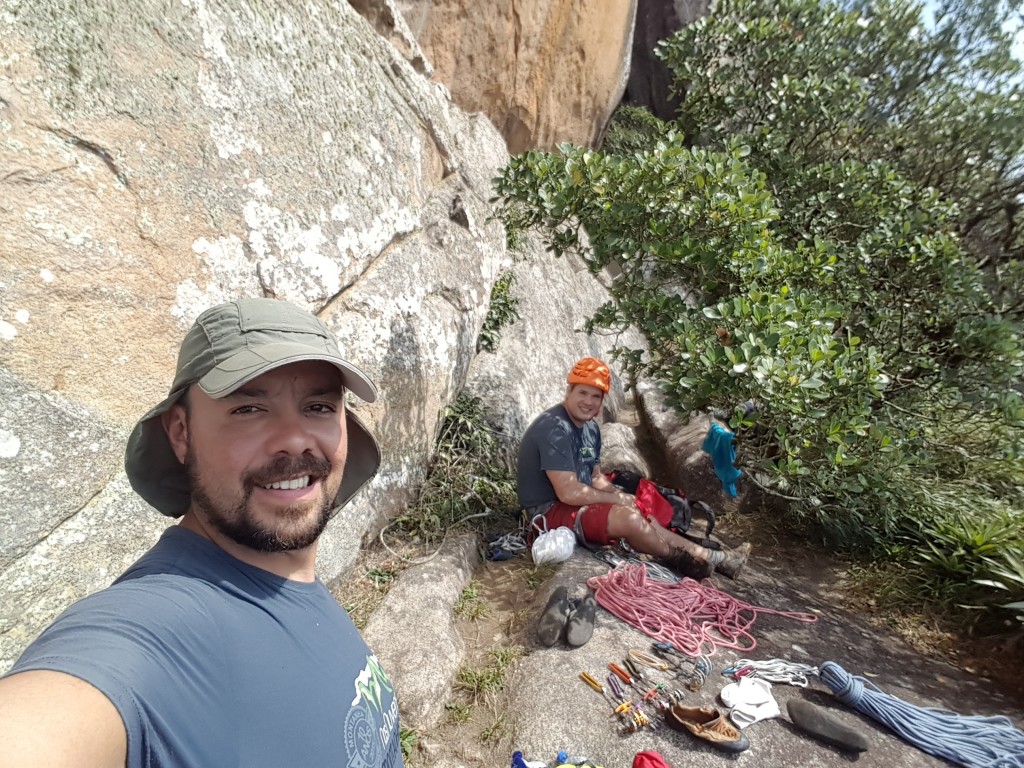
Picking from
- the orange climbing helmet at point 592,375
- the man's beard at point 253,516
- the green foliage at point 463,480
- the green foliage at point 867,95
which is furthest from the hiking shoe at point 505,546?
the green foliage at point 867,95

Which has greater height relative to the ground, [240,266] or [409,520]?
[240,266]

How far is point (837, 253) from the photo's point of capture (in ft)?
16.1

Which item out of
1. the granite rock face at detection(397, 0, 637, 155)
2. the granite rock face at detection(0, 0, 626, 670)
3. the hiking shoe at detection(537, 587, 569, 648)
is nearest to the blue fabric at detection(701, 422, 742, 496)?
the hiking shoe at detection(537, 587, 569, 648)

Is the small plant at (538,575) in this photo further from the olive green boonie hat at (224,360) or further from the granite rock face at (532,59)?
the granite rock face at (532,59)

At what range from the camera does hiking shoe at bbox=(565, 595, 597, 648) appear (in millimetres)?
3186

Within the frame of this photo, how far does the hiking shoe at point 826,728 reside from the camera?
2.69 m

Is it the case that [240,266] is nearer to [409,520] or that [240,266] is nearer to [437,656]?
[409,520]

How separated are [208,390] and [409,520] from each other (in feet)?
10.4

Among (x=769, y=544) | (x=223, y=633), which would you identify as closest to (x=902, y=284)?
(x=769, y=544)

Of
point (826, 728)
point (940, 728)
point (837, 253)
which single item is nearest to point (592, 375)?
point (826, 728)

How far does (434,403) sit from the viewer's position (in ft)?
15.6

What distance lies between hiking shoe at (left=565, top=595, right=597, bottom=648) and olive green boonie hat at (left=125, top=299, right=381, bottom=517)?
2.28 m

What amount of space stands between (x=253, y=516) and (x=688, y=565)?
3.54m

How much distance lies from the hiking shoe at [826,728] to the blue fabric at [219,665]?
2.36m
